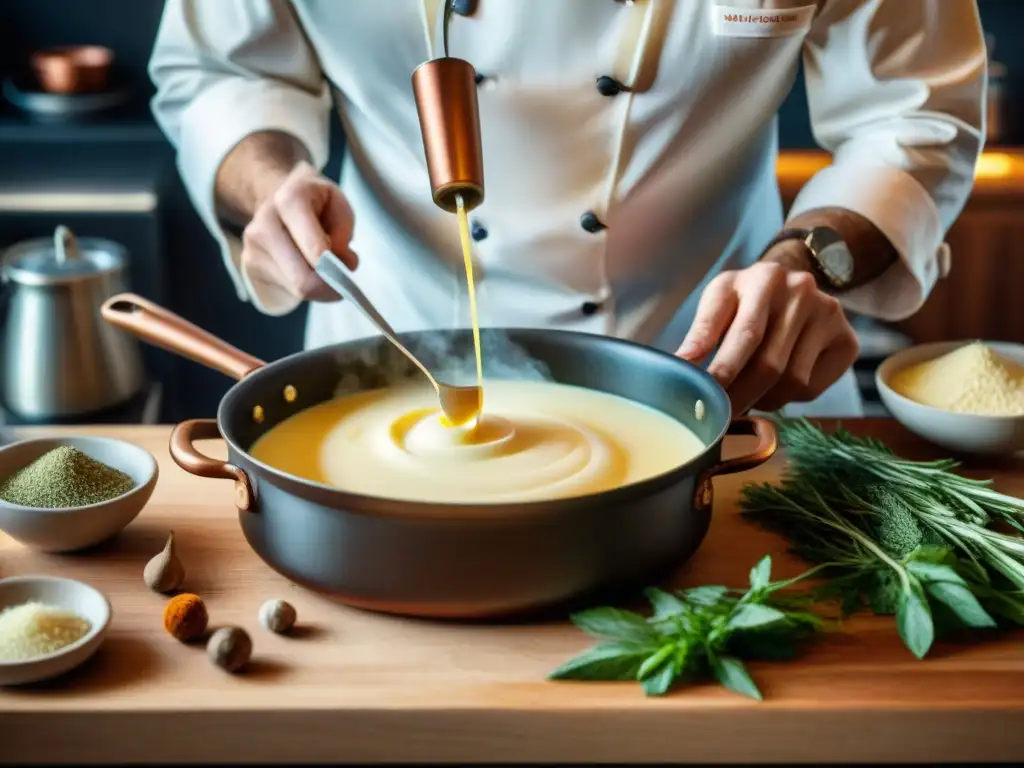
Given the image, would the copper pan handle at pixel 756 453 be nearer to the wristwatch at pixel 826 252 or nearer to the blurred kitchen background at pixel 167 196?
the wristwatch at pixel 826 252

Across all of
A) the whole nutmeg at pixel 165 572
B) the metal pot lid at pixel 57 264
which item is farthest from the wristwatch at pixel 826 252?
the metal pot lid at pixel 57 264

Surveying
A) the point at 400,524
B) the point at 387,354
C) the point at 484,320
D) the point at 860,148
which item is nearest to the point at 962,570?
the point at 400,524

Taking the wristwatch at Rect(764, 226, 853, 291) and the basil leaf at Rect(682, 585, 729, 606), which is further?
the wristwatch at Rect(764, 226, 853, 291)

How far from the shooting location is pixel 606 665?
3.33 ft

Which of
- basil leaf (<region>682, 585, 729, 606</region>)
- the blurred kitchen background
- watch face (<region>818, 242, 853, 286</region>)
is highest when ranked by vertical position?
watch face (<region>818, 242, 853, 286</region>)

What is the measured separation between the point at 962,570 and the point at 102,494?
84 cm

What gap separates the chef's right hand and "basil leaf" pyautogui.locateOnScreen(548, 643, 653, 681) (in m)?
0.61

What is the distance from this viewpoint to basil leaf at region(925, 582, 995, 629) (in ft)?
3.43

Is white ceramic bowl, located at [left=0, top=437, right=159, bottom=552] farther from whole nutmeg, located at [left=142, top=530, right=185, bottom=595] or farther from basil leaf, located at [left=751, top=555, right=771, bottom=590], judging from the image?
basil leaf, located at [left=751, top=555, right=771, bottom=590]

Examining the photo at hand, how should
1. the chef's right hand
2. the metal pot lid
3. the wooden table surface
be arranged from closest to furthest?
the wooden table surface → the chef's right hand → the metal pot lid

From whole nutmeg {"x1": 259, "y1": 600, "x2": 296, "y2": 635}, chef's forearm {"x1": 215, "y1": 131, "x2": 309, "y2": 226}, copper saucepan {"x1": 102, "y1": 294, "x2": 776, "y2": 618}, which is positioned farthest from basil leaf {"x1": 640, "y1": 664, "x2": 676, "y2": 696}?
chef's forearm {"x1": 215, "y1": 131, "x2": 309, "y2": 226}

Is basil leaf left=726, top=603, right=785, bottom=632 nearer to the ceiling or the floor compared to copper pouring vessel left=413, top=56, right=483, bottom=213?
nearer to the floor

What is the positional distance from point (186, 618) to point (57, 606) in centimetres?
12

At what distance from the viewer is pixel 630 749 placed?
991 mm
